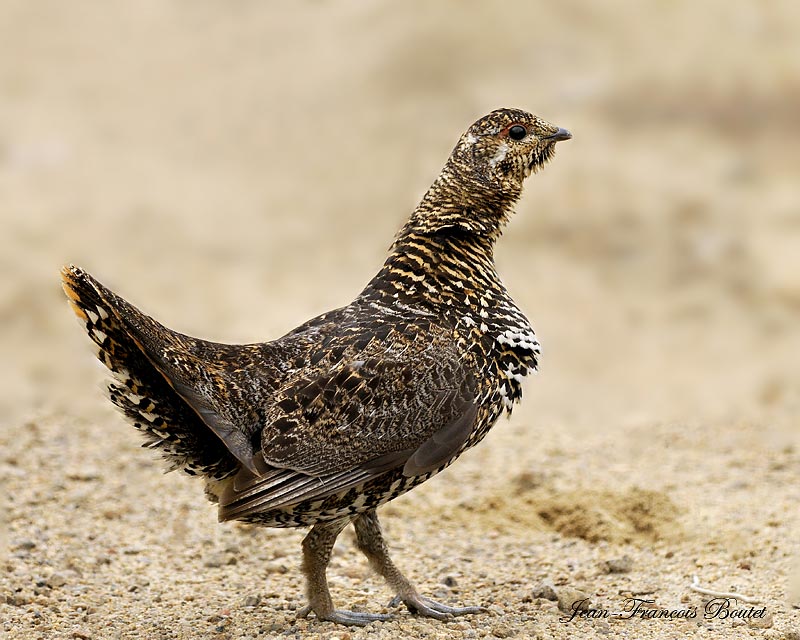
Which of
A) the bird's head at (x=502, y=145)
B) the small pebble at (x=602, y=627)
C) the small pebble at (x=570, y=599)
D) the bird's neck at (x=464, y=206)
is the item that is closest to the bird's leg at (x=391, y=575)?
the small pebble at (x=570, y=599)

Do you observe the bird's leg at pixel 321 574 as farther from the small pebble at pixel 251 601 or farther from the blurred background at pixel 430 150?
the blurred background at pixel 430 150

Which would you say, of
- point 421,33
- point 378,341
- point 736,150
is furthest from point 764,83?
point 378,341

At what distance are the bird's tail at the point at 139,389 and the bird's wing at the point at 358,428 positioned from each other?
271mm

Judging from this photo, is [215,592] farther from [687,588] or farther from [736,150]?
[736,150]

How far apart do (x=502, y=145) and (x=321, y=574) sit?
2.85m

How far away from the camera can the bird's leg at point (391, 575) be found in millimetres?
6734

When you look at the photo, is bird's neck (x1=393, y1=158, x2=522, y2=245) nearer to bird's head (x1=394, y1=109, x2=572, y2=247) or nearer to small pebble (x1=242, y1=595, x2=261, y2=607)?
bird's head (x1=394, y1=109, x2=572, y2=247)

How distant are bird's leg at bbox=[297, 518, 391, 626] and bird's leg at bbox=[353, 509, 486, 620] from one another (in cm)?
21

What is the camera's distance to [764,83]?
53.4ft

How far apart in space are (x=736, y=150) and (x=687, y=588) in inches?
407

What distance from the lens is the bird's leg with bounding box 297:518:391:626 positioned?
20.9ft

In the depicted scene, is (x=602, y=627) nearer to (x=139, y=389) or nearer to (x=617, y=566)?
(x=617, y=566)

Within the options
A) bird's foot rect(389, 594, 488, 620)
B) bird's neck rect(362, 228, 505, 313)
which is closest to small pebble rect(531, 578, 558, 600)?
bird's foot rect(389, 594, 488, 620)

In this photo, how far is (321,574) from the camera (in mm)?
6480
